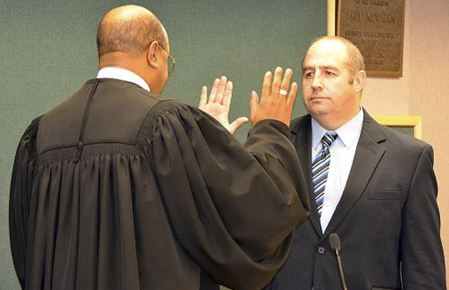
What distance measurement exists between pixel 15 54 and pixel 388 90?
1.88 m

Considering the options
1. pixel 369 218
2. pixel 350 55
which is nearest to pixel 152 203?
pixel 369 218

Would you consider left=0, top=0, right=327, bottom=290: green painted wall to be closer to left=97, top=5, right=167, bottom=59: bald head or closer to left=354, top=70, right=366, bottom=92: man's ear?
left=354, top=70, right=366, bottom=92: man's ear

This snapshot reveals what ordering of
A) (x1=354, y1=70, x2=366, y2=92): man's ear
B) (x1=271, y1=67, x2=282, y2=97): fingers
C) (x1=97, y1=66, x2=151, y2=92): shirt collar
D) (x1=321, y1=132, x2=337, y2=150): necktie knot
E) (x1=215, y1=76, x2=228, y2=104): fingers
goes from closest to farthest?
(x1=97, y1=66, x2=151, y2=92): shirt collar
(x1=271, y1=67, x2=282, y2=97): fingers
(x1=215, y1=76, x2=228, y2=104): fingers
(x1=321, y1=132, x2=337, y2=150): necktie knot
(x1=354, y1=70, x2=366, y2=92): man's ear

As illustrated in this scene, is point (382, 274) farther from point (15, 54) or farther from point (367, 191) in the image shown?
point (15, 54)

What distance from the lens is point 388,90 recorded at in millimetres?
3773

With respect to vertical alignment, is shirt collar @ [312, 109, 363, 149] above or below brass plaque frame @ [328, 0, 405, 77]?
below

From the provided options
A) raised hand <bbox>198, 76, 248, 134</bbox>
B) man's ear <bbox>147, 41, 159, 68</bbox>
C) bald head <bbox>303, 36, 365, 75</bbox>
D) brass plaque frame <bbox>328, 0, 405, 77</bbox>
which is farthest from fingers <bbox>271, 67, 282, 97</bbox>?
brass plaque frame <bbox>328, 0, 405, 77</bbox>

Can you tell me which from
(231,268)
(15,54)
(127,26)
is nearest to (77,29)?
(15,54)

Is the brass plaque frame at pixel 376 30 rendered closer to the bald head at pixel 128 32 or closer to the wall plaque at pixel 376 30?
the wall plaque at pixel 376 30

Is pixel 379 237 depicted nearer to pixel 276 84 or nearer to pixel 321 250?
pixel 321 250

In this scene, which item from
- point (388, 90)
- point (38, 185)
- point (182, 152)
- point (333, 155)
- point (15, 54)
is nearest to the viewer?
point (182, 152)

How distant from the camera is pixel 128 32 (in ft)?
6.75

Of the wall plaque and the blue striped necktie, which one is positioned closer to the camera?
the blue striped necktie

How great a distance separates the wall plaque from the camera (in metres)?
3.63
